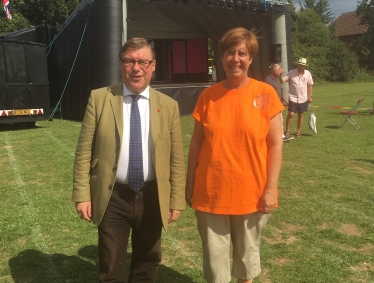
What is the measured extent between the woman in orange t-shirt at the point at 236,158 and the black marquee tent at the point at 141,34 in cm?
837

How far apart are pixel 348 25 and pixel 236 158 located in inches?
3097

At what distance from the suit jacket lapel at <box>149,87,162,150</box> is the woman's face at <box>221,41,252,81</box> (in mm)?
479

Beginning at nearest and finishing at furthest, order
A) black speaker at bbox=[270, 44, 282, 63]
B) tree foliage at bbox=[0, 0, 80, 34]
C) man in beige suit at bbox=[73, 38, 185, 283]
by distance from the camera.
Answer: man in beige suit at bbox=[73, 38, 185, 283] → black speaker at bbox=[270, 44, 282, 63] → tree foliage at bbox=[0, 0, 80, 34]

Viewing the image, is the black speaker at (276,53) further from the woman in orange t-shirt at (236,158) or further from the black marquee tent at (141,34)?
the woman in orange t-shirt at (236,158)

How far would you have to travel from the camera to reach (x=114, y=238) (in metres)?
2.65

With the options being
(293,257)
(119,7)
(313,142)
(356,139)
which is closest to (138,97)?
(293,257)

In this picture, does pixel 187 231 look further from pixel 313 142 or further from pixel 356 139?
pixel 356 139

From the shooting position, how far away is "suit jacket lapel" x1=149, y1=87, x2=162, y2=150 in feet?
8.42

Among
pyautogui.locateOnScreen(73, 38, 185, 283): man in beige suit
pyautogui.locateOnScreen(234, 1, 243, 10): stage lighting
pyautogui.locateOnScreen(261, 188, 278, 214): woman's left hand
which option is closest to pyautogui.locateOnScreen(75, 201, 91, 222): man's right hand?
pyautogui.locateOnScreen(73, 38, 185, 283): man in beige suit

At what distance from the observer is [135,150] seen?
8.37 feet

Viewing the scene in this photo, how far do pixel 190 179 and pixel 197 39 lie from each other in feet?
66.9

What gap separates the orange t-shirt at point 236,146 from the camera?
97.0 inches

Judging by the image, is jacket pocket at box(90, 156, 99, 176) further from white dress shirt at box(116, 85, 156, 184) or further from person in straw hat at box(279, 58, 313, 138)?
person in straw hat at box(279, 58, 313, 138)

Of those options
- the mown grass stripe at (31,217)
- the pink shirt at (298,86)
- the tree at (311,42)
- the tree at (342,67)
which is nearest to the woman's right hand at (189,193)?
the mown grass stripe at (31,217)
